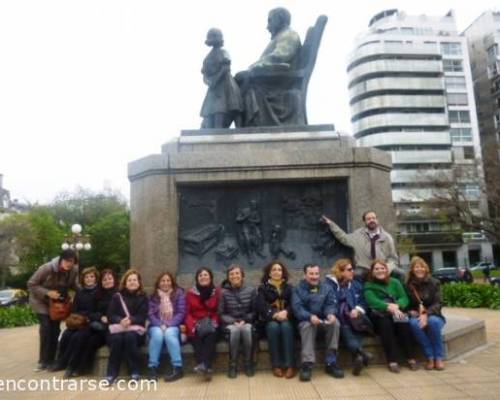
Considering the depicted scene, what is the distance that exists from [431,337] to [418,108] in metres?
55.9

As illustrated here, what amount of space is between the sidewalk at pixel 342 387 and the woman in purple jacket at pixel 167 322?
0.79ft

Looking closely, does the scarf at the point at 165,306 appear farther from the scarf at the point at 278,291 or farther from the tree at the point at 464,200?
the tree at the point at 464,200

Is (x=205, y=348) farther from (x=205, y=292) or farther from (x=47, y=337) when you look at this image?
(x=47, y=337)

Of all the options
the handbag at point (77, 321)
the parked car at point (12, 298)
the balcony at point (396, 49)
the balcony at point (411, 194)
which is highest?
the balcony at point (396, 49)

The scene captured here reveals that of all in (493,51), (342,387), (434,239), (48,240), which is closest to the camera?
(342,387)

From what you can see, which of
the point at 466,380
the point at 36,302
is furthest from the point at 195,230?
the point at 466,380

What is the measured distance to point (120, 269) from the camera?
43.8 metres

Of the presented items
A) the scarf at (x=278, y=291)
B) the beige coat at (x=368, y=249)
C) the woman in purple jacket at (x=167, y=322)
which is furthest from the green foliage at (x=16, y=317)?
the beige coat at (x=368, y=249)

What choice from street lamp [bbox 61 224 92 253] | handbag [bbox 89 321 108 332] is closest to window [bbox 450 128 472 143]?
street lamp [bbox 61 224 92 253]

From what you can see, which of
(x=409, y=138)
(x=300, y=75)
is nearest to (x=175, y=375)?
(x=300, y=75)

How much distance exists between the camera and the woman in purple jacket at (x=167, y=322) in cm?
580

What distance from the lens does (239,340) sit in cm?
584

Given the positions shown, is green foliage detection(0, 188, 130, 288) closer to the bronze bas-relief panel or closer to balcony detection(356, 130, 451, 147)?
balcony detection(356, 130, 451, 147)

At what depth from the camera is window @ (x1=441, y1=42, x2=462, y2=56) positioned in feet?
196
